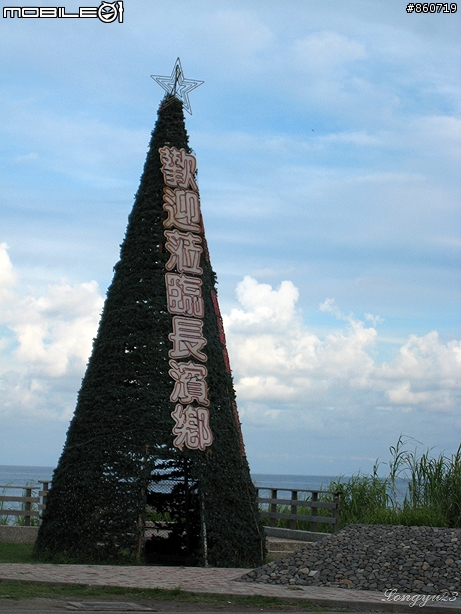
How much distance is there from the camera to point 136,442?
11680mm

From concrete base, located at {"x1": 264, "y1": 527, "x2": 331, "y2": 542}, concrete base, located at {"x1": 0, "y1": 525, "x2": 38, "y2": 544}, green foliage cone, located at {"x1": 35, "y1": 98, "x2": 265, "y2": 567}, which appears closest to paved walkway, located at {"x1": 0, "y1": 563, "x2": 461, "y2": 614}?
green foliage cone, located at {"x1": 35, "y1": 98, "x2": 265, "y2": 567}

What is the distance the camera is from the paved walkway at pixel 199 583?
9.16 m

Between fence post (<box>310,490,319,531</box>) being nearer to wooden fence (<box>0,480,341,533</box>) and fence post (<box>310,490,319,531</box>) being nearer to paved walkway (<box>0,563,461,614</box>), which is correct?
wooden fence (<box>0,480,341,533</box>)

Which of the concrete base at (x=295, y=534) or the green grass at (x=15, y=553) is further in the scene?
the concrete base at (x=295, y=534)

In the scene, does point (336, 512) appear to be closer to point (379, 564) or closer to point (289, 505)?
point (289, 505)

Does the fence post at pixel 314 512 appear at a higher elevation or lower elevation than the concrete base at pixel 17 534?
higher

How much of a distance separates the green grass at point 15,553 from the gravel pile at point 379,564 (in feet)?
12.2

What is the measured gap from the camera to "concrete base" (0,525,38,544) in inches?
611

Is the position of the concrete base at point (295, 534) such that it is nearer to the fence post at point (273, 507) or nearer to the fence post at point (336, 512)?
the fence post at point (336, 512)

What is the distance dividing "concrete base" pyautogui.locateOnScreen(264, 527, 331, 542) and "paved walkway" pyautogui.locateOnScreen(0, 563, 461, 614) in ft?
13.5

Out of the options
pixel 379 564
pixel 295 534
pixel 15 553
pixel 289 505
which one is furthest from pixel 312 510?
pixel 15 553

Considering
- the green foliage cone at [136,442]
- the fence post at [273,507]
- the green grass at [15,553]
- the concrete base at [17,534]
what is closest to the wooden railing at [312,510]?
the fence post at [273,507]

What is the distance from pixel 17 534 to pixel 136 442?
5519 millimetres

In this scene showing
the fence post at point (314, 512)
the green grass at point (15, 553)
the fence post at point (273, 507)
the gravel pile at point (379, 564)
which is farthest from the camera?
the fence post at point (273, 507)
